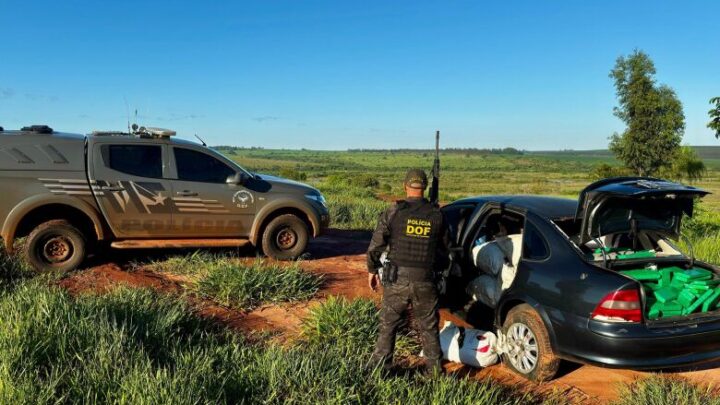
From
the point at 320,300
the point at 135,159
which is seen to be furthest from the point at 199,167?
the point at 320,300

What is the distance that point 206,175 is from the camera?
7980mm

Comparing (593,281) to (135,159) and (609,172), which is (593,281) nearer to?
(135,159)

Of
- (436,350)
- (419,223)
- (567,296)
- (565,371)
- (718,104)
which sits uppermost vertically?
(718,104)

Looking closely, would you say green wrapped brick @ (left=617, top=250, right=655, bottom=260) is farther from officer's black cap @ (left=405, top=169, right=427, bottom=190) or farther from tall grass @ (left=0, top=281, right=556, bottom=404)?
officer's black cap @ (left=405, top=169, right=427, bottom=190)

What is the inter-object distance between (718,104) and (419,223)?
735 centimetres

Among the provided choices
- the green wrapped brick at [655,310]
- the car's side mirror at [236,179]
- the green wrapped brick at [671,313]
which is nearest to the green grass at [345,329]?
the green wrapped brick at [655,310]

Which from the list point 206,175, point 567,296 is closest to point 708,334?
point 567,296

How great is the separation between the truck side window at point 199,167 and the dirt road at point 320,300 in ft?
4.99

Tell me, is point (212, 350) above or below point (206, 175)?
below

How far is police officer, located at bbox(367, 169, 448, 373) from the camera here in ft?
13.8

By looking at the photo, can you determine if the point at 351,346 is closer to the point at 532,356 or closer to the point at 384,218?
the point at 384,218

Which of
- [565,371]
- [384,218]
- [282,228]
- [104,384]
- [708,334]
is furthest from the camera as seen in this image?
[282,228]

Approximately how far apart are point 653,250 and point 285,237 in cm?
524

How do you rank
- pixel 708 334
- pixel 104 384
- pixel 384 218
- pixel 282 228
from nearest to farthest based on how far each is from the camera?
1. pixel 104 384
2. pixel 708 334
3. pixel 384 218
4. pixel 282 228
